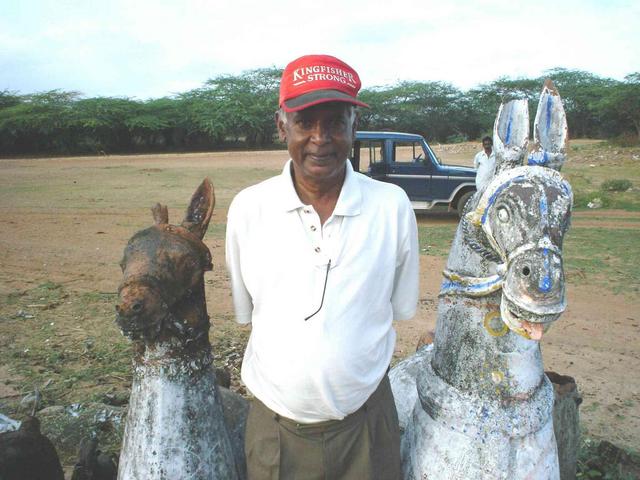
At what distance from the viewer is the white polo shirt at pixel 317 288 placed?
5.45 ft

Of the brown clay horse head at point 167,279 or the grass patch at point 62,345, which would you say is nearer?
the brown clay horse head at point 167,279

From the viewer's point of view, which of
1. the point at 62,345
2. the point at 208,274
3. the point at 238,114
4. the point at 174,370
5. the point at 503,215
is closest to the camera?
the point at 503,215

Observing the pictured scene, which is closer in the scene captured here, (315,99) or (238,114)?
(315,99)

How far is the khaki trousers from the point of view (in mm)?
1738

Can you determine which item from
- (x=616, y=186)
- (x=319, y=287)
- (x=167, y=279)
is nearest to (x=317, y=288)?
(x=319, y=287)

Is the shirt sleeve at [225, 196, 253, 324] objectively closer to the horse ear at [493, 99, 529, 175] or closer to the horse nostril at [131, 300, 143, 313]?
the horse nostril at [131, 300, 143, 313]

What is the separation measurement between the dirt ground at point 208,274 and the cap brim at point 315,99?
3355 mm

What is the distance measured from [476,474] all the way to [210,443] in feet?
2.73

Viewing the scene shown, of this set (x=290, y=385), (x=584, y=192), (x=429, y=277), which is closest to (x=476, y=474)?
(x=290, y=385)

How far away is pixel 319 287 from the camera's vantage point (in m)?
1.67

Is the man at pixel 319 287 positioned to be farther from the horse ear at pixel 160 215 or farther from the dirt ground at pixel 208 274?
the dirt ground at pixel 208 274

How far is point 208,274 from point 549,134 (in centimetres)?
602

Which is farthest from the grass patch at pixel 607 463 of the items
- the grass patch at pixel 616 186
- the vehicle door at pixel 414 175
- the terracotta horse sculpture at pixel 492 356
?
the grass patch at pixel 616 186

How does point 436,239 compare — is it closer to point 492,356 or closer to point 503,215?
point 492,356
